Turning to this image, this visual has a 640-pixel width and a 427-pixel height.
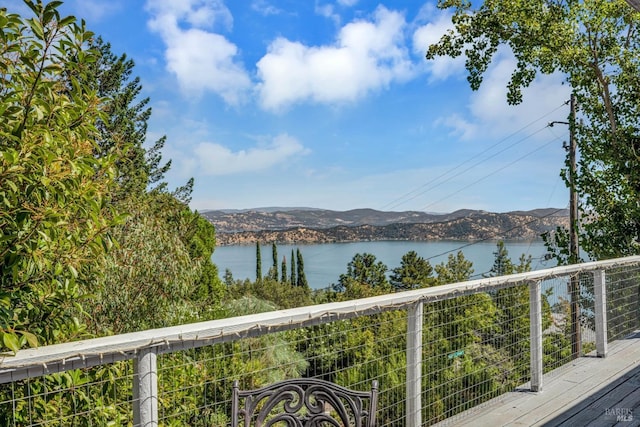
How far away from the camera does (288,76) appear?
4409cm

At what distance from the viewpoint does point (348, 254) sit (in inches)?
1511

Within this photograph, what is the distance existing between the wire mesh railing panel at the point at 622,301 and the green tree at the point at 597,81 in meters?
4.71

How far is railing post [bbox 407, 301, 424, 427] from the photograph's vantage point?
2.81 metres

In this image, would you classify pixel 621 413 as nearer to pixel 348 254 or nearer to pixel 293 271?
pixel 348 254

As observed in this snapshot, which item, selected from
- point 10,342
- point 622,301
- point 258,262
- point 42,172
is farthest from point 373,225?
point 10,342

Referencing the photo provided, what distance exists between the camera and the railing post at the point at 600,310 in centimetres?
479

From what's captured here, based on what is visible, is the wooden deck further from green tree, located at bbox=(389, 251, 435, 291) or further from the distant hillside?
green tree, located at bbox=(389, 251, 435, 291)

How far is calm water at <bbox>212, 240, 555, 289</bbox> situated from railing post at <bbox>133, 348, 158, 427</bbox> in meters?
14.7

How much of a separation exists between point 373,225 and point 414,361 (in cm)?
3899

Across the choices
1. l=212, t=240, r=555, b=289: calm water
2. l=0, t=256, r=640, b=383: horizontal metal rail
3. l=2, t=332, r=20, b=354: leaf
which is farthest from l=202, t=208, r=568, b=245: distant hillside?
l=2, t=332, r=20, b=354: leaf

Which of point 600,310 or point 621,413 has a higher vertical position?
point 600,310

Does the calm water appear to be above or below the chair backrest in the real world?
below

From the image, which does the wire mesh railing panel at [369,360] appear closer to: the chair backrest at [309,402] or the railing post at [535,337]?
the chair backrest at [309,402]

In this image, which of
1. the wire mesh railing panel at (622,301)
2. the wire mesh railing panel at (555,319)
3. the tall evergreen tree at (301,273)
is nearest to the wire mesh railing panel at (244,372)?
the wire mesh railing panel at (555,319)
